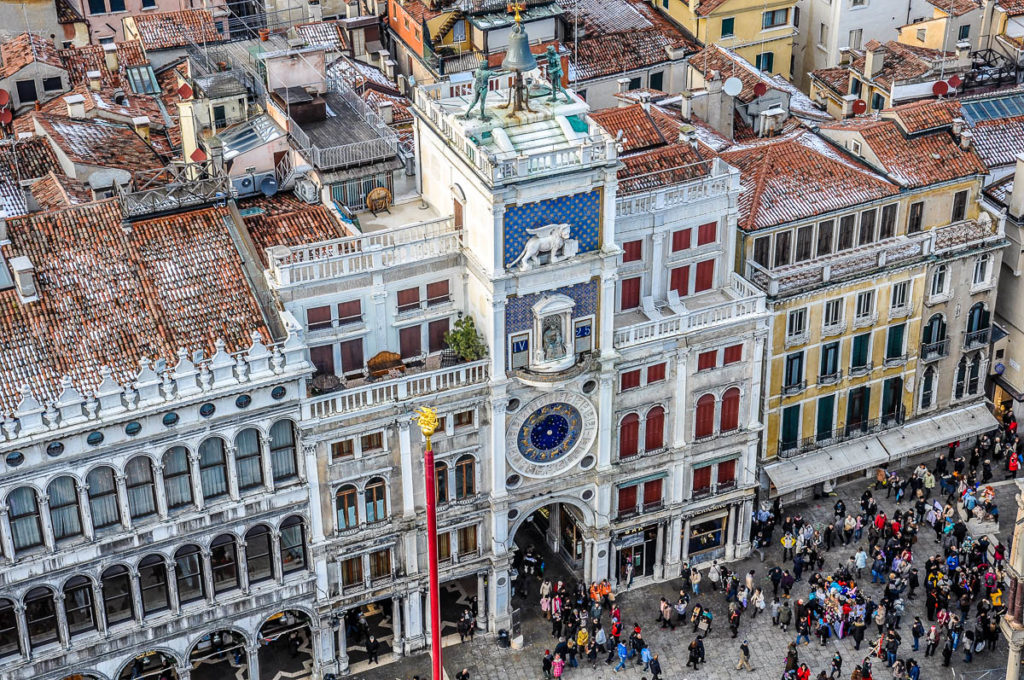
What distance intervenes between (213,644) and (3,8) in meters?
48.6

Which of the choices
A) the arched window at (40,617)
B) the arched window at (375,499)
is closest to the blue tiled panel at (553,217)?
the arched window at (375,499)

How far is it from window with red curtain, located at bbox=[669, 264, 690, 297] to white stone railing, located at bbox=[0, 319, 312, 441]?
17.6 meters

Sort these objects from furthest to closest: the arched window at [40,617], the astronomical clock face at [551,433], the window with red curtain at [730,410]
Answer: the window with red curtain at [730,410] → the astronomical clock face at [551,433] → the arched window at [40,617]

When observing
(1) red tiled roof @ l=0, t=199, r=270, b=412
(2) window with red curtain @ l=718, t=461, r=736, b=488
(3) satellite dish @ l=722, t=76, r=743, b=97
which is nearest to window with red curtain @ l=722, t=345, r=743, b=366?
(2) window with red curtain @ l=718, t=461, r=736, b=488

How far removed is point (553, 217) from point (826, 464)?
74.7 ft

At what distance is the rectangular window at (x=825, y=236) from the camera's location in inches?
3017

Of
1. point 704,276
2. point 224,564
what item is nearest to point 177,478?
point 224,564

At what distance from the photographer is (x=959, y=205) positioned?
265 ft

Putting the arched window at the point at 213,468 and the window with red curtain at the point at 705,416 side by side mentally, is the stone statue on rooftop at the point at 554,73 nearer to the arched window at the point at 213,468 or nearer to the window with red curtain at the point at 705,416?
the window with red curtain at the point at 705,416

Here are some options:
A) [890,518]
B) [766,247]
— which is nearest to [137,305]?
[766,247]

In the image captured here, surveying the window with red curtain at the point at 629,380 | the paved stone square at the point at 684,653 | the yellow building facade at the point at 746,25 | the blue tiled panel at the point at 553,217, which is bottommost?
the paved stone square at the point at 684,653

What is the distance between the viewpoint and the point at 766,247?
249 feet

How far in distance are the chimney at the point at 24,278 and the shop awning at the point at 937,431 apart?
41.7 meters

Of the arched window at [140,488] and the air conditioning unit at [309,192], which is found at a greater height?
the air conditioning unit at [309,192]
